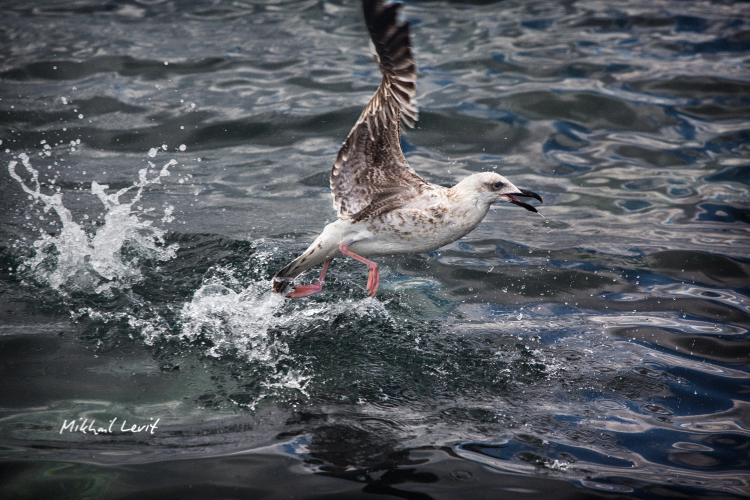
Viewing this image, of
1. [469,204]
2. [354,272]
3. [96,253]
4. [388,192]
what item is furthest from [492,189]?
[96,253]

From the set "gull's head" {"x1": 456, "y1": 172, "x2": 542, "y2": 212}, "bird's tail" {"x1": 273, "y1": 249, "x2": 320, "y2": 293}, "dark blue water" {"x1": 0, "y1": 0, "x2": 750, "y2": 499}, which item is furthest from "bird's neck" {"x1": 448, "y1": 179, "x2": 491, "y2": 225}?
"bird's tail" {"x1": 273, "y1": 249, "x2": 320, "y2": 293}

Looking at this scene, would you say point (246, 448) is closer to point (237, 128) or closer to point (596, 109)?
point (237, 128)

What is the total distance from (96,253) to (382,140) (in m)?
3.17

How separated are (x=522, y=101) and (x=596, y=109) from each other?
1.22 m

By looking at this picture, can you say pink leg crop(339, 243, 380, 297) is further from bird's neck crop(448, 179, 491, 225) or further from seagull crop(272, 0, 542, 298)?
bird's neck crop(448, 179, 491, 225)

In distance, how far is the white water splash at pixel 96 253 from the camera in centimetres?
600

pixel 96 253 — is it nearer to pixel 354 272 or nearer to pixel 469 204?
pixel 354 272

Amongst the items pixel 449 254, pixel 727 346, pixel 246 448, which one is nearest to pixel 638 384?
pixel 727 346

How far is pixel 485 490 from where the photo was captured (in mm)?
3906
